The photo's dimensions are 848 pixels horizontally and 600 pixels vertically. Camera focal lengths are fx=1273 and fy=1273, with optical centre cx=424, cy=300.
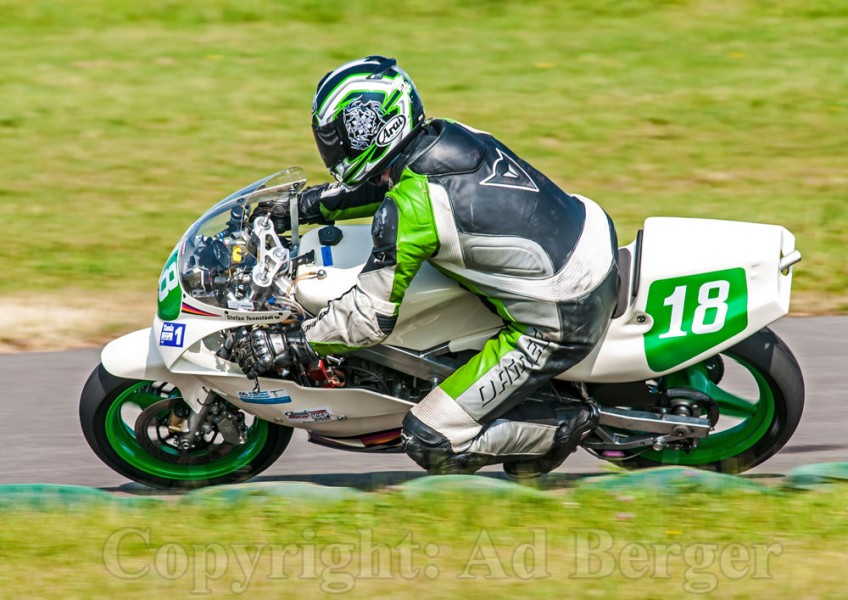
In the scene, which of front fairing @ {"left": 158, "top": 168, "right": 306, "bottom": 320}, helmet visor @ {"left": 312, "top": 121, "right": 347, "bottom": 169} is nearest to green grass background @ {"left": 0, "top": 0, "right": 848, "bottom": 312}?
front fairing @ {"left": 158, "top": 168, "right": 306, "bottom": 320}

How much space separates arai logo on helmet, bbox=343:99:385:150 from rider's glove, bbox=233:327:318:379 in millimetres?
763

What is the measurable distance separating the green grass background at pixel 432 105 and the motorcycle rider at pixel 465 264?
11.3 ft

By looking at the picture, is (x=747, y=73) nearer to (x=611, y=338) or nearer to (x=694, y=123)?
(x=694, y=123)

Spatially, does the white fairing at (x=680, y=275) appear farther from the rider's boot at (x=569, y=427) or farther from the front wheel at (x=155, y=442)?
Answer: the front wheel at (x=155, y=442)

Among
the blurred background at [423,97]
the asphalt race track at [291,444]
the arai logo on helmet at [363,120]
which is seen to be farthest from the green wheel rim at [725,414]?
the blurred background at [423,97]

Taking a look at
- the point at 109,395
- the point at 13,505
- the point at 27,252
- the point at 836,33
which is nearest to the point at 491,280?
the point at 109,395

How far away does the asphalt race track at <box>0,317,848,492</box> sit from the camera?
5617 mm

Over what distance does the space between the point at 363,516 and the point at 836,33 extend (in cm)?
1195

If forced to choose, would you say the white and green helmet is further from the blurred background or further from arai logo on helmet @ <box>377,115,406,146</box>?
the blurred background

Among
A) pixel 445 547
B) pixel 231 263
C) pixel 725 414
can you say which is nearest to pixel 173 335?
pixel 231 263

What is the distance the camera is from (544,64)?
13547 millimetres

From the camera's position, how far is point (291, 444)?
5953 millimetres

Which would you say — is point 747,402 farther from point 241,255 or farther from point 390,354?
point 241,255

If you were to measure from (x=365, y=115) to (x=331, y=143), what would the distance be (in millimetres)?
186
